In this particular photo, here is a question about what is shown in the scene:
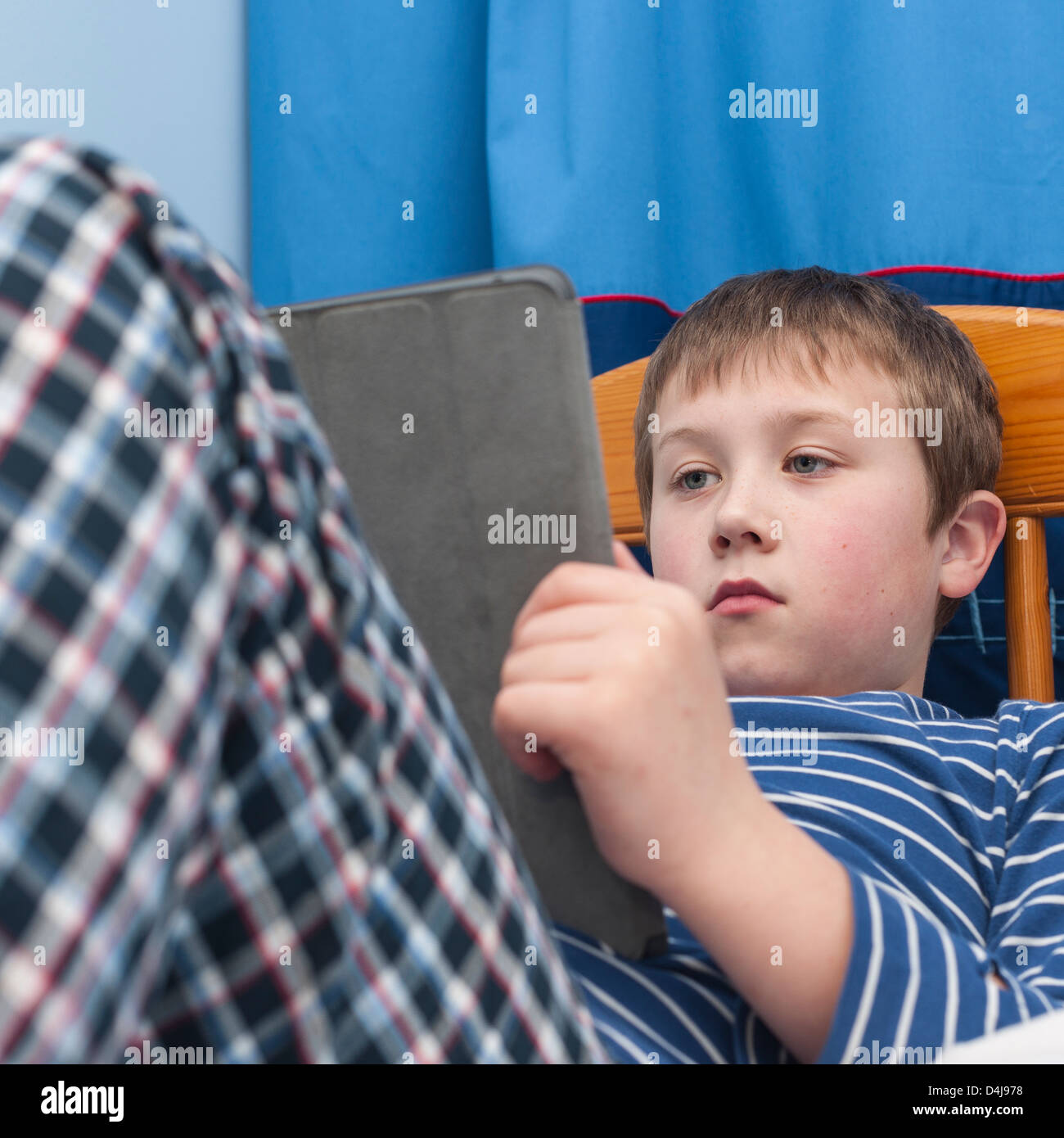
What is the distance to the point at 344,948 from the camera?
0.30 m

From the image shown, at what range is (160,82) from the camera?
1.24 m

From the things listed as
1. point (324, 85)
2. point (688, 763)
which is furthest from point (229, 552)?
point (324, 85)

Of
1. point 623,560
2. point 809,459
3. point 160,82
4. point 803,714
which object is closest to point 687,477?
point 809,459

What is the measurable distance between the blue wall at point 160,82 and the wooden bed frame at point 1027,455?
0.61 meters

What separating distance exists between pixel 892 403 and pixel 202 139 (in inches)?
34.6

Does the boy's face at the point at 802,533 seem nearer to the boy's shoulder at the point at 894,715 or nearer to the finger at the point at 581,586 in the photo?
the boy's shoulder at the point at 894,715

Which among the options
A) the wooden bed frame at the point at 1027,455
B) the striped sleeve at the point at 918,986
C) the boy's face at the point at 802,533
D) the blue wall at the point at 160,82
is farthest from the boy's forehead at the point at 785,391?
the blue wall at the point at 160,82

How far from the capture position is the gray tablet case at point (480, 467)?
1.37 feet

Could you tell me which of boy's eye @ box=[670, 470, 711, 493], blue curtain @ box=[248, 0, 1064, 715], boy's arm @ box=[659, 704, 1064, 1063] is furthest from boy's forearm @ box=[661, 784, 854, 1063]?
blue curtain @ box=[248, 0, 1064, 715]

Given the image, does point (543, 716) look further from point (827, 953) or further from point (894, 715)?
point (894, 715)

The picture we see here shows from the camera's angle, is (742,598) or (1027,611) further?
(1027,611)

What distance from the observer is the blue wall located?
1120 mm

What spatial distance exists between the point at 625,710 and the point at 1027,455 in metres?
0.75

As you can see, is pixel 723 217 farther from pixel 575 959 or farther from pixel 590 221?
pixel 575 959
